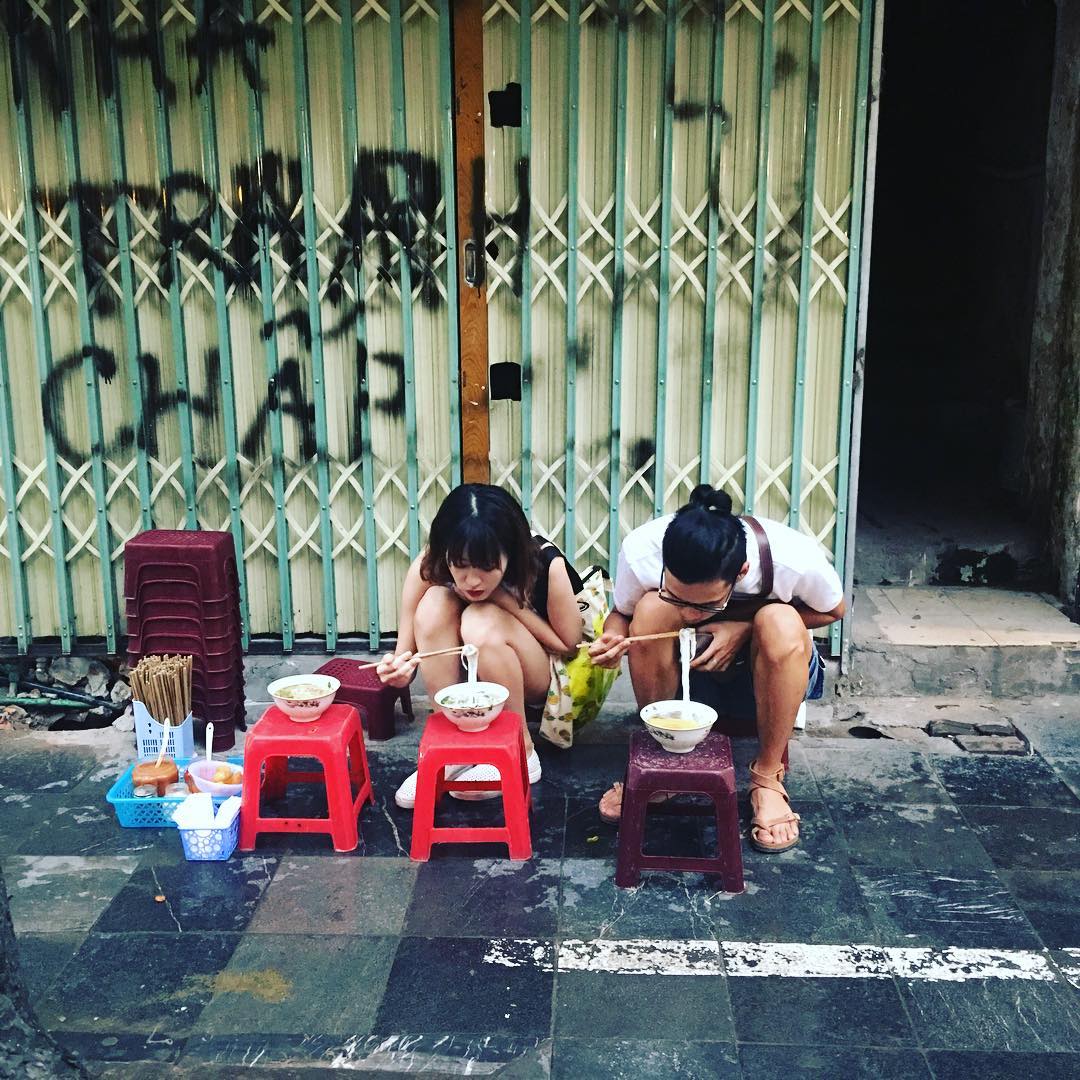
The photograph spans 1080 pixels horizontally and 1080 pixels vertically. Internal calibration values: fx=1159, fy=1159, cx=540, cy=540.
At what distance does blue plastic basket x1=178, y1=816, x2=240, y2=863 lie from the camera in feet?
12.7

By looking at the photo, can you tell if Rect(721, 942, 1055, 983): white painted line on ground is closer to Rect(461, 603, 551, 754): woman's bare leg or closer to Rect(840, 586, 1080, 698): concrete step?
Rect(461, 603, 551, 754): woman's bare leg

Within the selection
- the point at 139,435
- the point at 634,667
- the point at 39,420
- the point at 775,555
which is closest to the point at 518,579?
the point at 634,667

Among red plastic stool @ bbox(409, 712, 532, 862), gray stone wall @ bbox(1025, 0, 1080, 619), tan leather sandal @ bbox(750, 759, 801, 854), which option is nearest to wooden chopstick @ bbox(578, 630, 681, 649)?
red plastic stool @ bbox(409, 712, 532, 862)

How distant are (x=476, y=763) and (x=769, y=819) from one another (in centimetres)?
105

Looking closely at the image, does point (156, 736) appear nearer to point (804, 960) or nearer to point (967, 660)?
point (804, 960)

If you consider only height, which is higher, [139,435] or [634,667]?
[139,435]

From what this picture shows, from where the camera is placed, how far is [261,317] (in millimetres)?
5059

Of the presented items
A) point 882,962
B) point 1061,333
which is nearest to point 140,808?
point 882,962

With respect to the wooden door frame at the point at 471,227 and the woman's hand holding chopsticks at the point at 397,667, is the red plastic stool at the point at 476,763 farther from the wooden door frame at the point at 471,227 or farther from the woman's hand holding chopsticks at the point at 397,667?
the wooden door frame at the point at 471,227

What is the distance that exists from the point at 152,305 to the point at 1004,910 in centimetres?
408

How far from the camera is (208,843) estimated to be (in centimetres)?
388

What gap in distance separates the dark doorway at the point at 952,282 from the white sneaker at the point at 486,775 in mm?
2542

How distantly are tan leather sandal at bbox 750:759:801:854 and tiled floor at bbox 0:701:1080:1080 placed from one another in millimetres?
52

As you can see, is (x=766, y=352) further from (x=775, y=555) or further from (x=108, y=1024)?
(x=108, y=1024)
